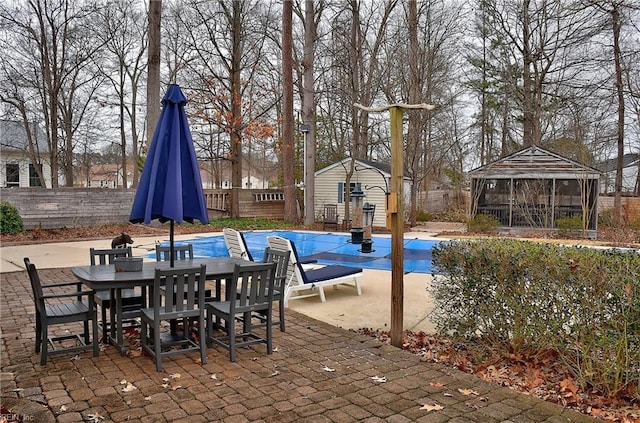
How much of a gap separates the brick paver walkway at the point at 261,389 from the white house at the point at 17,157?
79.0 feet

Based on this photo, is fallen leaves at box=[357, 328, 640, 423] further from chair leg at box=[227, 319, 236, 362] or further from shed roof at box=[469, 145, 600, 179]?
shed roof at box=[469, 145, 600, 179]

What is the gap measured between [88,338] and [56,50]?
A: 19120 mm

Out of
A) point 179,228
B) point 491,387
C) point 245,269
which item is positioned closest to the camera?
point 491,387

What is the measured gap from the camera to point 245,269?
153 inches

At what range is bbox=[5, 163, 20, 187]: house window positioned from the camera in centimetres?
2712

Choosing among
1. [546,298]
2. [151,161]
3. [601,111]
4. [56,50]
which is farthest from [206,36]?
[546,298]

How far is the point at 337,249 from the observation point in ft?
40.7

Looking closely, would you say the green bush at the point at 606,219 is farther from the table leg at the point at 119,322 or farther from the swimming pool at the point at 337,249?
the table leg at the point at 119,322

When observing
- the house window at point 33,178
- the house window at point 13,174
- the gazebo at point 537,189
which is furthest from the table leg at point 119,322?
the house window at point 33,178

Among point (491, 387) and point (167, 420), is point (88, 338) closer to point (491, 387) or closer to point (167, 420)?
point (167, 420)

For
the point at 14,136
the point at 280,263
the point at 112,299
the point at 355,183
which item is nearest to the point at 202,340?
the point at 112,299

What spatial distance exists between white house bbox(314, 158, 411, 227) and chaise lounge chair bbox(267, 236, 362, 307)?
12640mm

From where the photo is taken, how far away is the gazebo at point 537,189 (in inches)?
629

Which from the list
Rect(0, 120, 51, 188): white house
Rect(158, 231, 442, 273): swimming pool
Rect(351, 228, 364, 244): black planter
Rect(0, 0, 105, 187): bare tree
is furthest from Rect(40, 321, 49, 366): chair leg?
Rect(0, 120, 51, 188): white house
